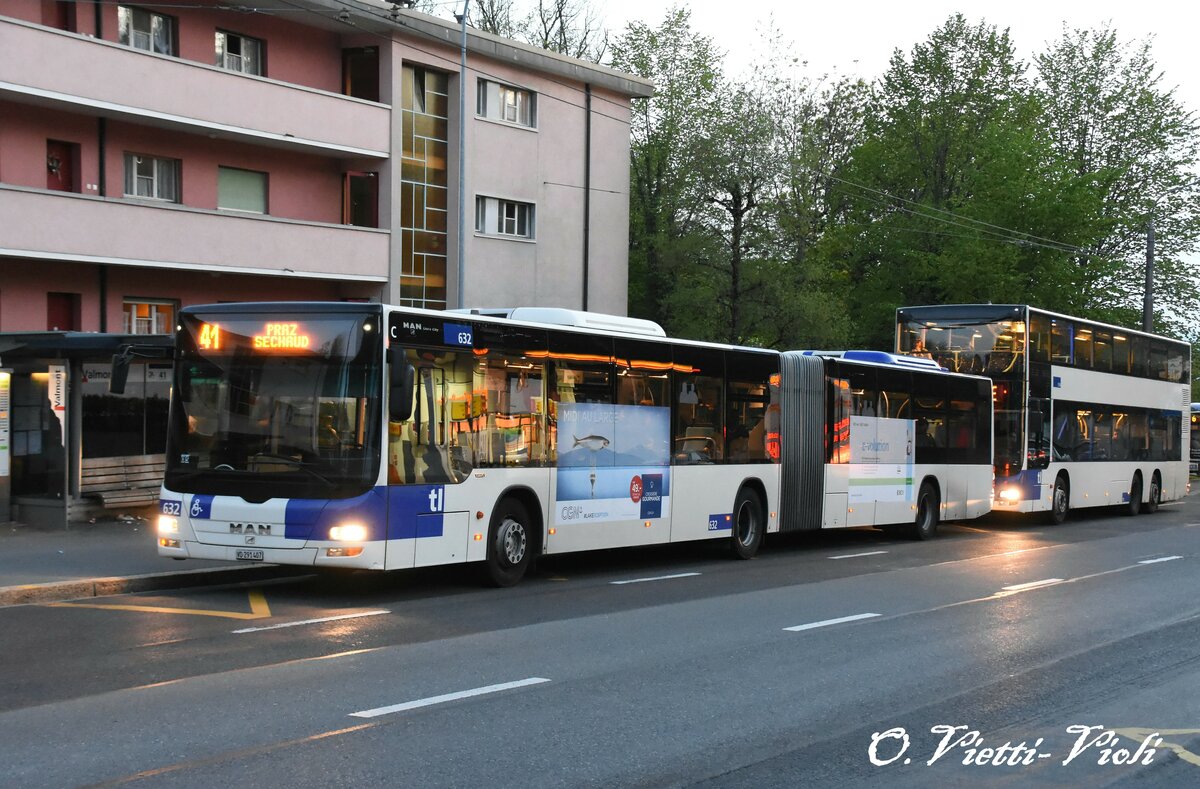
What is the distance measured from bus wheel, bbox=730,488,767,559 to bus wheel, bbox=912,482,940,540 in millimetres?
5556

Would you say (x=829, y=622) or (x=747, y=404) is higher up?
(x=747, y=404)

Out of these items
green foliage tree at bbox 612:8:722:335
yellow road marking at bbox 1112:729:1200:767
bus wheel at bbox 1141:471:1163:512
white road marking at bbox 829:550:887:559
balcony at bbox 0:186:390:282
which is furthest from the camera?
green foliage tree at bbox 612:8:722:335

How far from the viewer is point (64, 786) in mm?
6102

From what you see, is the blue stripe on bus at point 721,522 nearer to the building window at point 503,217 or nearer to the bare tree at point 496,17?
the building window at point 503,217

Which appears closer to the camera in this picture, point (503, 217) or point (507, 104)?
point (503, 217)

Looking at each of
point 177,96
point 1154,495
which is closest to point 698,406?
point 177,96

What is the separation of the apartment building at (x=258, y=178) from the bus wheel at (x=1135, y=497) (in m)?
14.3

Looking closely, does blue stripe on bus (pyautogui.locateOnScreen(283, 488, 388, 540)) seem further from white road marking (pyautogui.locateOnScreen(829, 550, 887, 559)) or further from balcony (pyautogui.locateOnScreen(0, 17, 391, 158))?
balcony (pyautogui.locateOnScreen(0, 17, 391, 158))

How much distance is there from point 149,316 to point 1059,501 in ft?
63.9

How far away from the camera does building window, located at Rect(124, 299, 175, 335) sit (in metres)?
26.7

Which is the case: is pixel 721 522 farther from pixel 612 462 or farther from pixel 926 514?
pixel 926 514

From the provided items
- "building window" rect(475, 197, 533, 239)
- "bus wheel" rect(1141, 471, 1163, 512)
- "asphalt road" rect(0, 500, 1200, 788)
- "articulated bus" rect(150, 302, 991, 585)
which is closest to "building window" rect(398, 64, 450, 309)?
"building window" rect(475, 197, 533, 239)

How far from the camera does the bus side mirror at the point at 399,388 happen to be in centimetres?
1257

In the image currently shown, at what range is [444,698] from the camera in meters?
8.28
